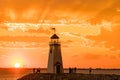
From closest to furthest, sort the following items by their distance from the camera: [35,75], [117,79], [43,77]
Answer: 1. [117,79]
2. [43,77]
3. [35,75]

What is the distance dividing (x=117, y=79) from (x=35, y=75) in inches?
610

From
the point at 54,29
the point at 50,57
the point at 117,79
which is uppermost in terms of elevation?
the point at 54,29

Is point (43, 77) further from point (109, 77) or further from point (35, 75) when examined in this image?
point (109, 77)

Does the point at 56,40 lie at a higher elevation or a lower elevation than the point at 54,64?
higher

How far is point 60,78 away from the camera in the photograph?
5369cm

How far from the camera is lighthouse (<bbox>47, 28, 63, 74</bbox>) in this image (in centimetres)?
5353

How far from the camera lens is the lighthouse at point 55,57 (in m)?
53.5

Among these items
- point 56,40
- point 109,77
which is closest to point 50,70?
point 56,40

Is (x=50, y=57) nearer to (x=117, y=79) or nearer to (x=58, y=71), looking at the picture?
(x=58, y=71)

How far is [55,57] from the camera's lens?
53.5 meters

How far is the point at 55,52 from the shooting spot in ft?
176

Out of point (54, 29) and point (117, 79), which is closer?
point (117, 79)

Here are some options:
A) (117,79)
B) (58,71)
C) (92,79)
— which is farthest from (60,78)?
(117,79)

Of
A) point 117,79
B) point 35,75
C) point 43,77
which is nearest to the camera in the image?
point 117,79
